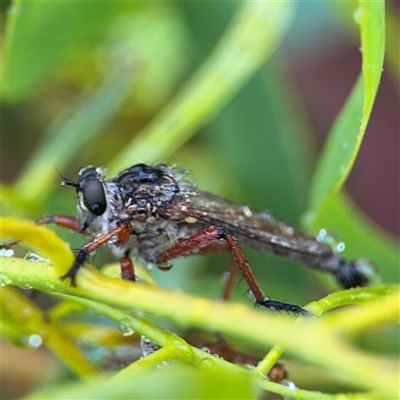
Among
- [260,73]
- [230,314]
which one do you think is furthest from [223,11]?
[230,314]

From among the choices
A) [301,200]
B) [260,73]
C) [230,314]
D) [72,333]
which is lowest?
[230,314]

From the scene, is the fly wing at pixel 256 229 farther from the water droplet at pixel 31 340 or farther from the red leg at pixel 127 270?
the water droplet at pixel 31 340

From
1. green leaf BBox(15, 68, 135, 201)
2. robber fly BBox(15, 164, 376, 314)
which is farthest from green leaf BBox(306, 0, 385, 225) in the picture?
green leaf BBox(15, 68, 135, 201)

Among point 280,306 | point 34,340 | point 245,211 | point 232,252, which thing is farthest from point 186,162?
point 34,340

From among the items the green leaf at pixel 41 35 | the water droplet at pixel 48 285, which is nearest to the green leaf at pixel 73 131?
the green leaf at pixel 41 35

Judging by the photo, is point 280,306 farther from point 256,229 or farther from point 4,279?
point 4,279

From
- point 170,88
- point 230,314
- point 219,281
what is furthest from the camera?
point 170,88

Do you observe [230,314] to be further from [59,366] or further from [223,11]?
[223,11]
